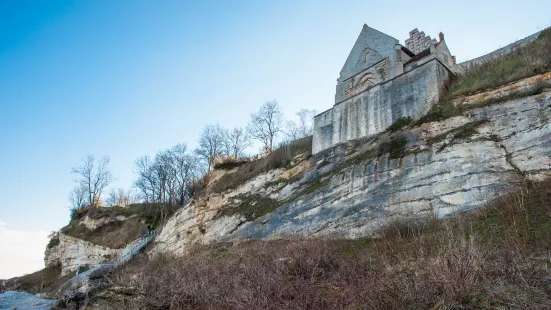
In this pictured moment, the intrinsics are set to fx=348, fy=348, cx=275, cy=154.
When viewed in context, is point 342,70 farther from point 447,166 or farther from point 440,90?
point 447,166

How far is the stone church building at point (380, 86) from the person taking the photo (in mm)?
13820

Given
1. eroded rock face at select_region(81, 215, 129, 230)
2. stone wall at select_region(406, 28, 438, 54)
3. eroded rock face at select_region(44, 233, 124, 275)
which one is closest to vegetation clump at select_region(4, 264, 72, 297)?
eroded rock face at select_region(44, 233, 124, 275)

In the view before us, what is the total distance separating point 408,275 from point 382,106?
11.5m

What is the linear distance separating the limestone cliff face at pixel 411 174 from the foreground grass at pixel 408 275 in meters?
1.12

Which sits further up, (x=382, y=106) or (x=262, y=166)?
(x=382, y=106)

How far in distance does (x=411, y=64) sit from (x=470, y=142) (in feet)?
26.7

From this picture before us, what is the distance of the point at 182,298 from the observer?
659 centimetres

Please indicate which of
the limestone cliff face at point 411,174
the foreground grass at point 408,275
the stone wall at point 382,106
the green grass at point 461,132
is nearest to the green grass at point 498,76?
the limestone cliff face at point 411,174

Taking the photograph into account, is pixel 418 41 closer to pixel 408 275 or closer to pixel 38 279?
pixel 408 275

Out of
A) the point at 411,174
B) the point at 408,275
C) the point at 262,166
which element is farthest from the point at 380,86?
the point at 408,275

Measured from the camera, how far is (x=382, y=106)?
14867 mm

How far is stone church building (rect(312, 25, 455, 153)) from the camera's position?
1382 centimetres

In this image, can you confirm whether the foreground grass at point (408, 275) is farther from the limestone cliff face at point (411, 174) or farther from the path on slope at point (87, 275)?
the path on slope at point (87, 275)

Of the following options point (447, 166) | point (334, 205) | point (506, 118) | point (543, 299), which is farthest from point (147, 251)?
point (543, 299)
